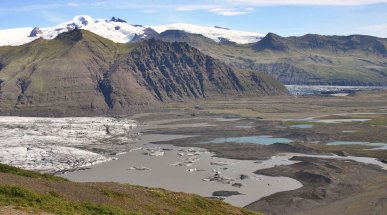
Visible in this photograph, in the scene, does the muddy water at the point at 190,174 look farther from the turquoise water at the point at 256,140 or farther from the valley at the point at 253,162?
the turquoise water at the point at 256,140

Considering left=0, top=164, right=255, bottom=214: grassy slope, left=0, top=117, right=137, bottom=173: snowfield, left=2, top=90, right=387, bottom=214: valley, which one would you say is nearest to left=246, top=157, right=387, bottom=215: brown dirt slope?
left=2, top=90, right=387, bottom=214: valley

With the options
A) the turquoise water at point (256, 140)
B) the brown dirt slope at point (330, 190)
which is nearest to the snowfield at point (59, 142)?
the turquoise water at point (256, 140)

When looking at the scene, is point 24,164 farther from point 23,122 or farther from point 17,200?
point 23,122

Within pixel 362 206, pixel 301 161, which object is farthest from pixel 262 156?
pixel 362 206

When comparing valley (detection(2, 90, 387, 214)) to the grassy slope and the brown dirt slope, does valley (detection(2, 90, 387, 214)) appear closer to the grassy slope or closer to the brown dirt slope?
the brown dirt slope

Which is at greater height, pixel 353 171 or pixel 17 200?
pixel 17 200

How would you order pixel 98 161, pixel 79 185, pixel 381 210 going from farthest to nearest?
pixel 98 161 < pixel 381 210 < pixel 79 185
